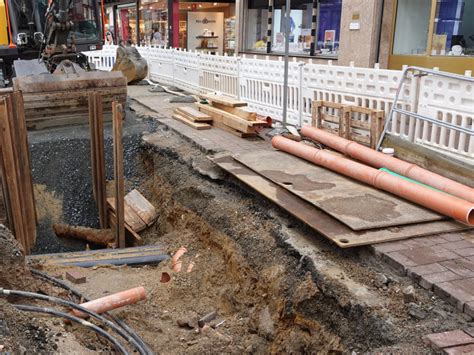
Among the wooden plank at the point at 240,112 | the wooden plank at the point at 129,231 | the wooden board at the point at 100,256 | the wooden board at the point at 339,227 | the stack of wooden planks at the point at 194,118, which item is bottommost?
the wooden plank at the point at 129,231

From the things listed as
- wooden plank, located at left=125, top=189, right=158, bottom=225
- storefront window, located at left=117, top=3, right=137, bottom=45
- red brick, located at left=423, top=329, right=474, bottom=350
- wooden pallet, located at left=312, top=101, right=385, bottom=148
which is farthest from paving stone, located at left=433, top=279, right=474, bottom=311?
storefront window, located at left=117, top=3, right=137, bottom=45

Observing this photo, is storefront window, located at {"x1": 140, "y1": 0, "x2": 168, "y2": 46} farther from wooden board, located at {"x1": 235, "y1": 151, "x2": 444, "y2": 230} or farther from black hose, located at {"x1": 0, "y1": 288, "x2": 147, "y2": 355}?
black hose, located at {"x1": 0, "y1": 288, "x2": 147, "y2": 355}

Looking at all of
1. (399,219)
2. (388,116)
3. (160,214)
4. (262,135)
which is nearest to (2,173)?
(160,214)

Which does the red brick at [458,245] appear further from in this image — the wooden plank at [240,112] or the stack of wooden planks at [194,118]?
the stack of wooden planks at [194,118]

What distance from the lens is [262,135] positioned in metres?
7.81

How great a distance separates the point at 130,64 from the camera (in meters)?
14.0

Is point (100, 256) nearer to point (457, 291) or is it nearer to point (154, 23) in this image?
point (457, 291)

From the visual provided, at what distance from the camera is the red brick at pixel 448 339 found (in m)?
2.77

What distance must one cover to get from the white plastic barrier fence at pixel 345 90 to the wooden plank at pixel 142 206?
301 cm

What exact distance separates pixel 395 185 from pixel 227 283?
1992 millimetres

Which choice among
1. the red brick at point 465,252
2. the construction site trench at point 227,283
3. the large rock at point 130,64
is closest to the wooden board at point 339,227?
the construction site trench at point 227,283

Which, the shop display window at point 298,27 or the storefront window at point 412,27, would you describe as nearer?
the storefront window at point 412,27

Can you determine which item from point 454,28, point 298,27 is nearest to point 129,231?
point 454,28

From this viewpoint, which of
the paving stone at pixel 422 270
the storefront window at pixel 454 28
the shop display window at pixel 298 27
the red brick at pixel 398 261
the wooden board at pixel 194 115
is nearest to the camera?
the paving stone at pixel 422 270
